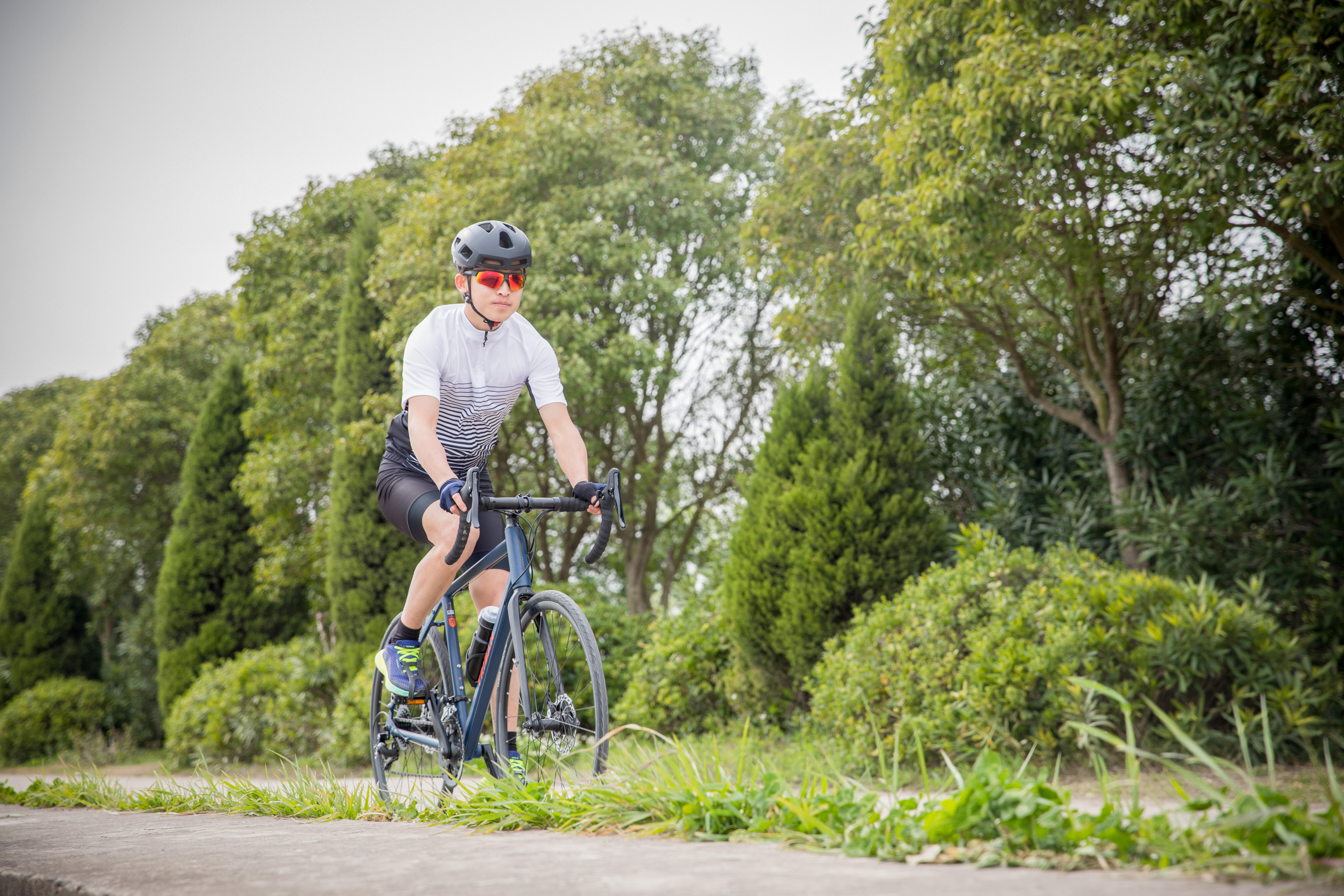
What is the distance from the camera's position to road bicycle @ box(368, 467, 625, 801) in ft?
9.27

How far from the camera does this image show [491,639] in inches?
127

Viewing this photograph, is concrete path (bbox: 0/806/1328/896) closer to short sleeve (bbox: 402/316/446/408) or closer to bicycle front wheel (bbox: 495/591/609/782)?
bicycle front wheel (bbox: 495/591/609/782)

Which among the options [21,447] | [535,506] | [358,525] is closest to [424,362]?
[535,506]

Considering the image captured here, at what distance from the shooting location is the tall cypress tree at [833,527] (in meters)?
6.03

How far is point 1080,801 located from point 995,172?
4.08 metres

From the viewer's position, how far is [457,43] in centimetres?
948

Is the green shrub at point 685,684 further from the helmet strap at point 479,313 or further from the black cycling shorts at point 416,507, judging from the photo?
the helmet strap at point 479,313

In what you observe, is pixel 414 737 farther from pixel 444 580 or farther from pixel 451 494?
pixel 451 494

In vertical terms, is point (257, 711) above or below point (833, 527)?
A: below

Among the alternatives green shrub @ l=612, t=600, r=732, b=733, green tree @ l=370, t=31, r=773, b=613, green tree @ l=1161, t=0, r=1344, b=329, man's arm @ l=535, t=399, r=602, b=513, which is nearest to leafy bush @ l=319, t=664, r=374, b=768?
green shrub @ l=612, t=600, r=732, b=733

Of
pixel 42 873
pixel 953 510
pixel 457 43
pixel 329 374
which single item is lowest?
pixel 42 873

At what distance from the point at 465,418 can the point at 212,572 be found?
36.8 ft

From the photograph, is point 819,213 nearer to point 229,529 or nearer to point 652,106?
point 652,106

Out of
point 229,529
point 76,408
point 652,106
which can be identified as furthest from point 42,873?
point 76,408
